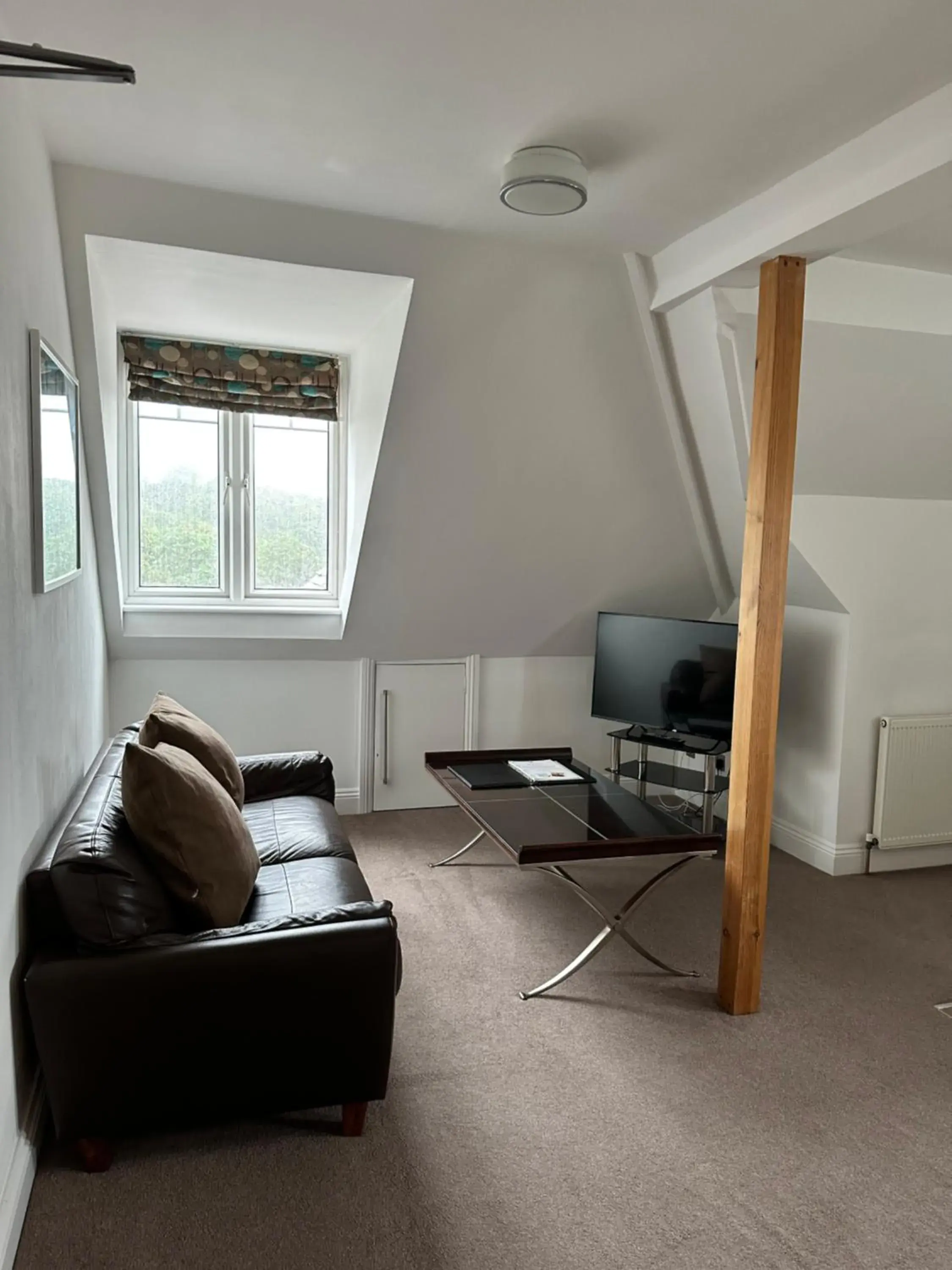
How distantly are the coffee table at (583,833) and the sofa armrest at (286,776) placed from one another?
469 mm

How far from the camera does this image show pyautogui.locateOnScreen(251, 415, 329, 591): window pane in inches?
186

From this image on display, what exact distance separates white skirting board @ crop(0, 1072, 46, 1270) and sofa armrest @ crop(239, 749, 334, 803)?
1.46m

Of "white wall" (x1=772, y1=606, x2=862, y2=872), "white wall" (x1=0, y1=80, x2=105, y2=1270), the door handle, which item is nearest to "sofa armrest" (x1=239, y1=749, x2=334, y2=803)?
"white wall" (x1=0, y1=80, x2=105, y2=1270)

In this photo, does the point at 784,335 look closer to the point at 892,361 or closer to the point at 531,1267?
the point at 892,361

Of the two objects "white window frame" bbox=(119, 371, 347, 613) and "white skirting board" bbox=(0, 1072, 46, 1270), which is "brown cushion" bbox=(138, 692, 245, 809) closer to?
"white skirting board" bbox=(0, 1072, 46, 1270)

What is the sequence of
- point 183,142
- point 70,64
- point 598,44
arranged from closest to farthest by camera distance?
1. point 70,64
2. point 598,44
3. point 183,142

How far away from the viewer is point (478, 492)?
426 centimetres

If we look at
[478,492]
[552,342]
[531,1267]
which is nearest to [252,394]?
[478,492]

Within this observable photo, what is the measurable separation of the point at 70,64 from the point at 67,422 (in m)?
1.71

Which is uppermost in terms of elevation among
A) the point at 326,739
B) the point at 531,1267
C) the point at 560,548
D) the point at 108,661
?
the point at 560,548

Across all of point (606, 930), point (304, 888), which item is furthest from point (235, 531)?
point (606, 930)

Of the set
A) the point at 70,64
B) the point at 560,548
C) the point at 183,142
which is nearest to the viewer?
the point at 70,64

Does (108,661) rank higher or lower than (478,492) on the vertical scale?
lower

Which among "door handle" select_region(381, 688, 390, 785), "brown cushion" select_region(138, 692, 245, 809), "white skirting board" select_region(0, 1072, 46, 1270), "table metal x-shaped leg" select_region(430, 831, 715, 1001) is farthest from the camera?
"door handle" select_region(381, 688, 390, 785)
